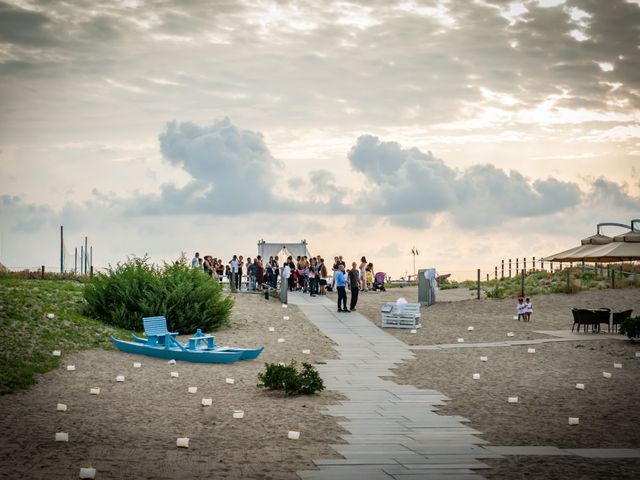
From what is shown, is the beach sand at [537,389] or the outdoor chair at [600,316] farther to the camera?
the outdoor chair at [600,316]

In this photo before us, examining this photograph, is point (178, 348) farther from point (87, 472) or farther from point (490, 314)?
point (490, 314)

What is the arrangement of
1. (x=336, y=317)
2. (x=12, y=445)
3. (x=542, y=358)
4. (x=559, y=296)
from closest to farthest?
(x=12, y=445) < (x=542, y=358) < (x=336, y=317) < (x=559, y=296)

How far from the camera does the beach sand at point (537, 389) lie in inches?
366

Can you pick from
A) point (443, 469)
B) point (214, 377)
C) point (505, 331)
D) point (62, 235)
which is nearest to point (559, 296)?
point (505, 331)

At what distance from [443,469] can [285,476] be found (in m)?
1.70

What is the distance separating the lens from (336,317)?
29.0m

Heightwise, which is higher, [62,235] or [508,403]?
[62,235]

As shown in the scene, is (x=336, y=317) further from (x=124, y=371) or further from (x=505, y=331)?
(x=124, y=371)

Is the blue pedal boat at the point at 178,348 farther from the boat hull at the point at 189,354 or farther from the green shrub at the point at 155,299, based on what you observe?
the green shrub at the point at 155,299

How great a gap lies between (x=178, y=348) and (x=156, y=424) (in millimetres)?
7560

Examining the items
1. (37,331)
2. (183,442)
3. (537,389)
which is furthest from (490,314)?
(183,442)

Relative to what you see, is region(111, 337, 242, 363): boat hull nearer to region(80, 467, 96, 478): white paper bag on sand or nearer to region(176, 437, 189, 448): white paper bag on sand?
region(176, 437, 189, 448): white paper bag on sand

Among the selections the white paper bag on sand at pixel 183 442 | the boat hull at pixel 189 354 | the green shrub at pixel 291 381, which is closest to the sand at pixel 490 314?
the boat hull at pixel 189 354

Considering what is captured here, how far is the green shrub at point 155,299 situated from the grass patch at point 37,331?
2.59ft
